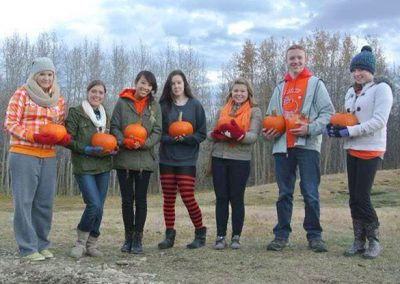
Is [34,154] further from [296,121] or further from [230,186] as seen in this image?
[296,121]

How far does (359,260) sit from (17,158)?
4188 millimetres

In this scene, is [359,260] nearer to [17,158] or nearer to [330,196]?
[17,158]

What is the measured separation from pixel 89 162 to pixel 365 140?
3346 millimetres

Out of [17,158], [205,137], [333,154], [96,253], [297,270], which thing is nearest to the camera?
[297,270]

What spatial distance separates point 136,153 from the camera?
250 inches

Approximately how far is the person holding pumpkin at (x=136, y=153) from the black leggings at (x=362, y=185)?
248 cm

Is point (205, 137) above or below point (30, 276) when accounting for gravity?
above

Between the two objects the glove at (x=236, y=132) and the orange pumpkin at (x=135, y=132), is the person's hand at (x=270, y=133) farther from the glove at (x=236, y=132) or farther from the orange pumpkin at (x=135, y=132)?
the orange pumpkin at (x=135, y=132)

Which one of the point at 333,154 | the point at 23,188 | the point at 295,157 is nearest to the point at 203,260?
the point at 295,157

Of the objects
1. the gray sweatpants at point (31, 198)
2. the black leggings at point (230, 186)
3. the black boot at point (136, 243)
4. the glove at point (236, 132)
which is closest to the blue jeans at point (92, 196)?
the gray sweatpants at point (31, 198)

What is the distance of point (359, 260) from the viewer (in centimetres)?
591

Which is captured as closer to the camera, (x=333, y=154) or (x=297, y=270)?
(x=297, y=270)

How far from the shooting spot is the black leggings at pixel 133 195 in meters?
6.36

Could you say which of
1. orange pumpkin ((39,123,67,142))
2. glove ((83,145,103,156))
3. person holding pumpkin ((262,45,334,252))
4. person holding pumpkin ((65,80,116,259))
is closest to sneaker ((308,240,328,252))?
person holding pumpkin ((262,45,334,252))
